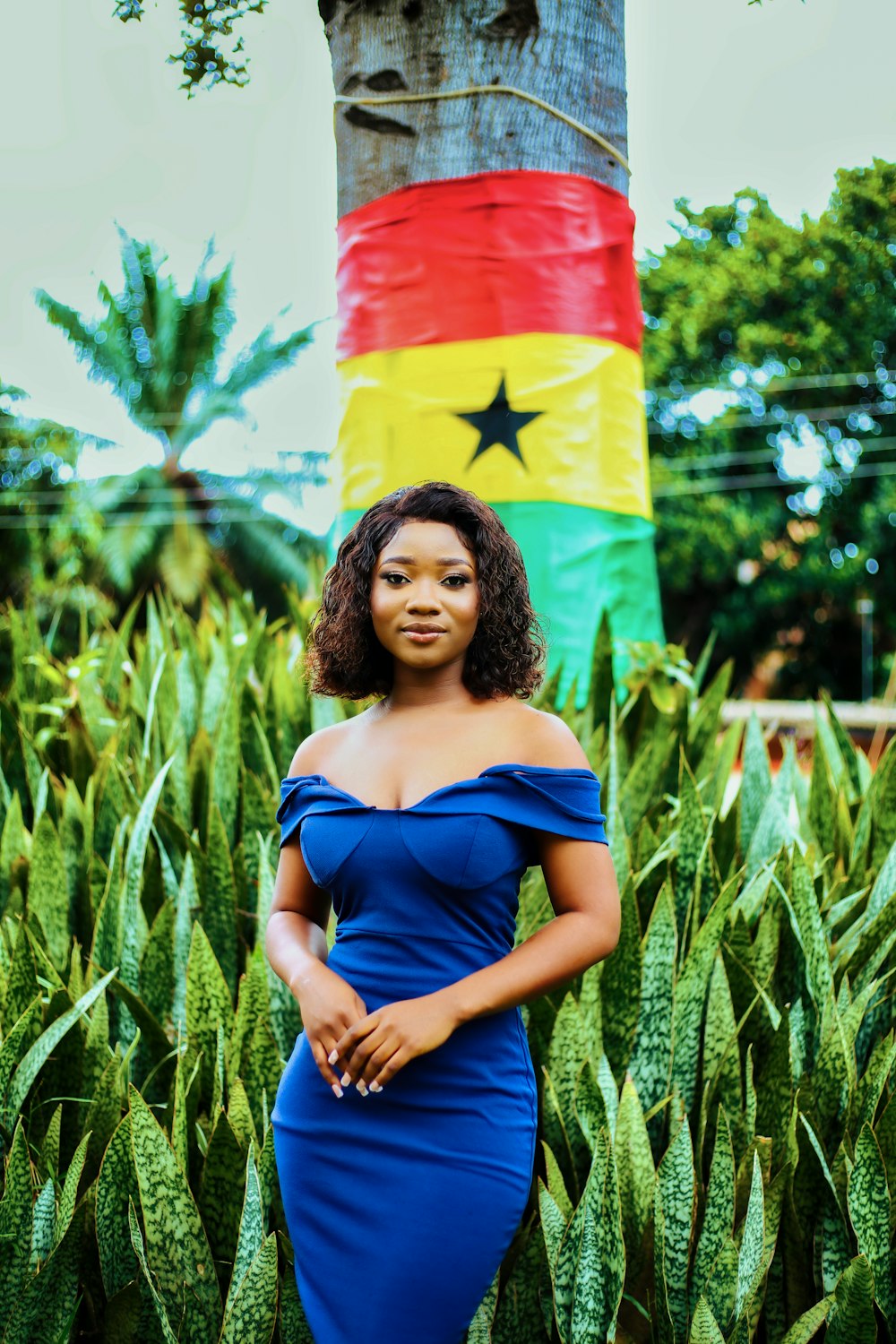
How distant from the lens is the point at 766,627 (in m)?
18.7

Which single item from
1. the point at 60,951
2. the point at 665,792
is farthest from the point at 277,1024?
the point at 665,792

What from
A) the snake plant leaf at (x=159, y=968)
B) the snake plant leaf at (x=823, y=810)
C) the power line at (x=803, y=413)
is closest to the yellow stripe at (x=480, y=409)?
the snake plant leaf at (x=823, y=810)

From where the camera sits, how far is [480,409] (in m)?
2.06

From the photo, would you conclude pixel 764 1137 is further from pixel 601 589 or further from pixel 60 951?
pixel 601 589

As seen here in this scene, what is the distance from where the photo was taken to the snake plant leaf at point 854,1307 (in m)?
0.97

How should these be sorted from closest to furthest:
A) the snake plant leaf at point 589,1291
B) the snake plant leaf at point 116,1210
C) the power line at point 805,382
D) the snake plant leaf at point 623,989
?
1. the snake plant leaf at point 589,1291
2. the snake plant leaf at point 116,1210
3. the snake plant leaf at point 623,989
4. the power line at point 805,382

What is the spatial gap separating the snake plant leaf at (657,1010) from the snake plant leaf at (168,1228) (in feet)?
1.63

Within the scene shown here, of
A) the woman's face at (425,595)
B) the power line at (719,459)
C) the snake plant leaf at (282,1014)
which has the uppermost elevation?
the power line at (719,459)

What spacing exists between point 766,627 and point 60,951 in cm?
1802

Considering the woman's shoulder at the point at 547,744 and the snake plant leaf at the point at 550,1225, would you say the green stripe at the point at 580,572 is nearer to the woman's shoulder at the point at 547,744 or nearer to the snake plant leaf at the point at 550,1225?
the woman's shoulder at the point at 547,744

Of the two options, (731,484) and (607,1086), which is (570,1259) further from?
(731,484)

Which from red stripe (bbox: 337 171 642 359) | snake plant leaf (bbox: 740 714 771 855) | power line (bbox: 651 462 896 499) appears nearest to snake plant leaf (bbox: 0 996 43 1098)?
snake plant leaf (bbox: 740 714 771 855)

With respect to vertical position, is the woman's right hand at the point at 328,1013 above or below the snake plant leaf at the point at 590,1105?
above

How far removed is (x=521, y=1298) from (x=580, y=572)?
1.37 m
